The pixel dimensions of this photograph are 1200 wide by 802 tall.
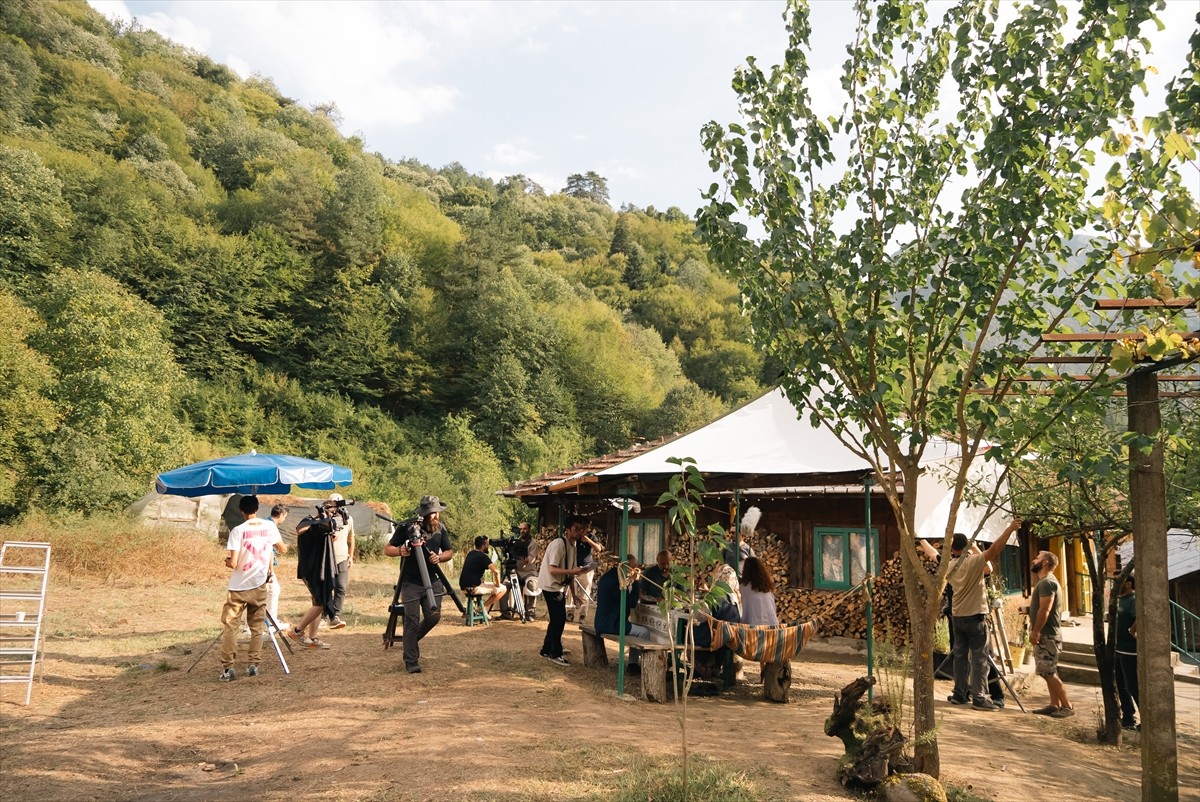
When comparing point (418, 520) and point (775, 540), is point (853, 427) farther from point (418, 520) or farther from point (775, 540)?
point (418, 520)

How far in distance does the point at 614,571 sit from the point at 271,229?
41.0 meters

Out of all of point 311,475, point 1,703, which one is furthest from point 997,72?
point 1,703

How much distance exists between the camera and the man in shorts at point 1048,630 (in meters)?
7.86

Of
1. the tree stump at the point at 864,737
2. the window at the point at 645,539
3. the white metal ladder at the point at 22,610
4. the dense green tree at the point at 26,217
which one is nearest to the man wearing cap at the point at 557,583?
the tree stump at the point at 864,737

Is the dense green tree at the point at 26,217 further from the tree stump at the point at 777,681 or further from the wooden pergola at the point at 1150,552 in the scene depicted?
the wooden pergola at the point at 1150,552

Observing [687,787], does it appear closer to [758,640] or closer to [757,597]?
[758,640]

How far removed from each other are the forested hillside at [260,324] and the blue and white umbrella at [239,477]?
13.7 meters

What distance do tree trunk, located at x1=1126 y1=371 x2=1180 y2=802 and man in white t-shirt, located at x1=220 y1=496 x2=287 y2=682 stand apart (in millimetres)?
7028

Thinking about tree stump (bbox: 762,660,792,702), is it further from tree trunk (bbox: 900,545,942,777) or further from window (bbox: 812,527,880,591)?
window (bbox: 812,527,880,591)

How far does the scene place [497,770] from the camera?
16.4 feet

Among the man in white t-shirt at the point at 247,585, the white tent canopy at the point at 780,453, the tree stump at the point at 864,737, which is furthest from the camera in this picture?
the white tent canopy at the point at 780,453

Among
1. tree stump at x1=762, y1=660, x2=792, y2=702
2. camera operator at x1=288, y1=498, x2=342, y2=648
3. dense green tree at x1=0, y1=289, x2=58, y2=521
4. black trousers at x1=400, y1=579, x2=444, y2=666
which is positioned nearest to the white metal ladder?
camera operator at x1=288, y1=498, x2=342, y2=648

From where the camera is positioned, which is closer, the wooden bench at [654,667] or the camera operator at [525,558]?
the wooden bench at [654,667]

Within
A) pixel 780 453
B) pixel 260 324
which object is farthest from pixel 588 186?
pixel 780 453
